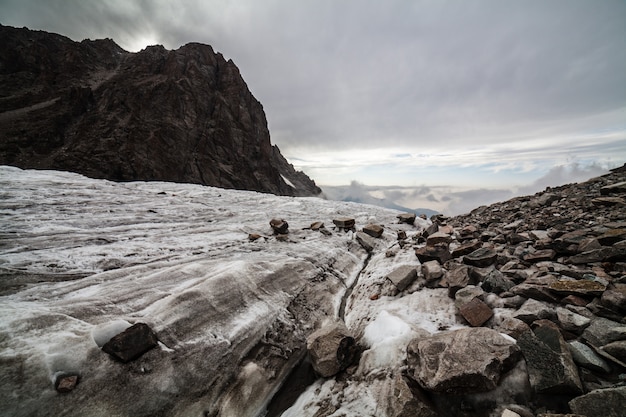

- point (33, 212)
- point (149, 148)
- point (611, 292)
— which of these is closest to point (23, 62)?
point (149, 148)

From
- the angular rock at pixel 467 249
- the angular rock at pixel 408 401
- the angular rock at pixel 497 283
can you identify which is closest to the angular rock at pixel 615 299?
the angular rock at pixel 497 283

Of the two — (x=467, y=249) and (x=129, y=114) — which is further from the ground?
(x=129, y=114)

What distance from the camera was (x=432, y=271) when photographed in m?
7.44

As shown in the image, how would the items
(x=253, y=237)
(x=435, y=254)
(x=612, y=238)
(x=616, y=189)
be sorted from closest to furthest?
(x=612, y=238) → (x=435, y=254) → (x=616, y=189) → (x=253, y=237)

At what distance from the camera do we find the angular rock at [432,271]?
730cm

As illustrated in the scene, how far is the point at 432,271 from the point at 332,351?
3856 millimetres

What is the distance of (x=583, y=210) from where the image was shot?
8.77 meters

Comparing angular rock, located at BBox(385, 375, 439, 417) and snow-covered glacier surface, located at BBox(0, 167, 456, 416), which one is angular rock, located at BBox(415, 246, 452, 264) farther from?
angular rock, located at BBox(385, 375, 439, 417)

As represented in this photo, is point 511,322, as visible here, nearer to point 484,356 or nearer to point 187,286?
point 484,356

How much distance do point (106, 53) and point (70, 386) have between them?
176466 millimetres

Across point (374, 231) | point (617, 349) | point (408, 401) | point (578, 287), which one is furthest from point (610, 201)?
point (408, 401)

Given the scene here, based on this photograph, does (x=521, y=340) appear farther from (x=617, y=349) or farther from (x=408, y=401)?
(x=408, y=401)

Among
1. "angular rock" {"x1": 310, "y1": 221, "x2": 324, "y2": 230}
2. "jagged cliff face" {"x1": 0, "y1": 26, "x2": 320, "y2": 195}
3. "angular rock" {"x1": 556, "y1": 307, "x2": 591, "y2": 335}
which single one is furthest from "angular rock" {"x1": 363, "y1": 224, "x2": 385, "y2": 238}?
"jagged cliff face" {"x1": 0, "y1": 26, "x2": 320, "y2": 195}

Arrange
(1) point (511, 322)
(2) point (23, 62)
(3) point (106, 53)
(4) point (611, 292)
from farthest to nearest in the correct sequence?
(3) point (106, 53), (2) point (23, 62), (1) point (511, 322), (4) point (611, 292)
